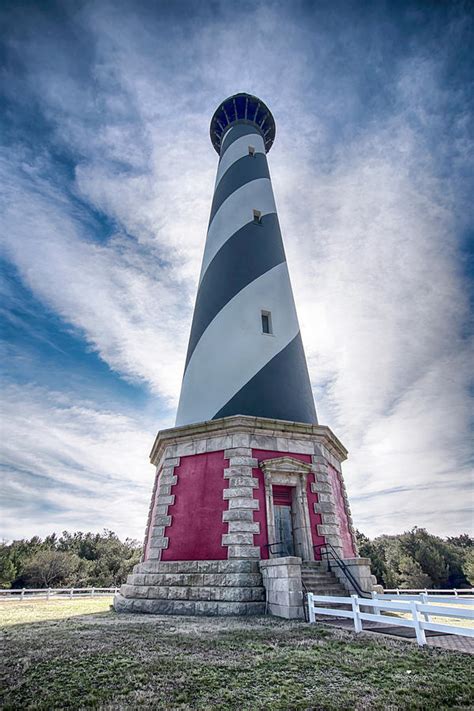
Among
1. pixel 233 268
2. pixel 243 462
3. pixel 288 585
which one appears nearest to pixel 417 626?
pixel 288 585

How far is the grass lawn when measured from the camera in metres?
3.26

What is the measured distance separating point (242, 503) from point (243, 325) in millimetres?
5501

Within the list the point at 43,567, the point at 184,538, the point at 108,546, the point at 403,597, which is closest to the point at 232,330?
the point at 184,538

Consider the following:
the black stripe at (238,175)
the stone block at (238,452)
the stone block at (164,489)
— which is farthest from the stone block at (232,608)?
the black stripe at (238,175)

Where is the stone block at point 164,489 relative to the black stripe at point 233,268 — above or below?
below

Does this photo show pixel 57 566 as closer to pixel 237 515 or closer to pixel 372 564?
pixel 372 564

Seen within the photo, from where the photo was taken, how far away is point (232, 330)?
12.6 meters

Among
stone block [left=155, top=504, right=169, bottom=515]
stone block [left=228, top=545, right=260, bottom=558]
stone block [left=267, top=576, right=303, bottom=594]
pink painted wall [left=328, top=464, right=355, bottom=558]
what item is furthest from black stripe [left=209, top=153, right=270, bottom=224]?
stone block [left=267, top=576, right=303, bottom=594]

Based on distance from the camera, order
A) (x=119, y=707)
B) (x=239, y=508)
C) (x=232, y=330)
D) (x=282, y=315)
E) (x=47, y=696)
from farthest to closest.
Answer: (x=282, y=315), (x=232, y=330), (x=239, y=508), (x=47, y=696), (x=119, y=707)

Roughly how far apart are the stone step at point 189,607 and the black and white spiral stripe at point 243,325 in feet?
15.3

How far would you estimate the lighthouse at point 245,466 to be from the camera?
8.80 m

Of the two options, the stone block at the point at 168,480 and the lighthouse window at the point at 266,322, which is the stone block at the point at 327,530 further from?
the lighthouse window at the point at 266,322

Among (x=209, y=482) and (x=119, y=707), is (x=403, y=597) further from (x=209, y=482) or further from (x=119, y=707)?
(x=119, y=707)

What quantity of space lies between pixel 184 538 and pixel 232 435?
A: 2.84 m
